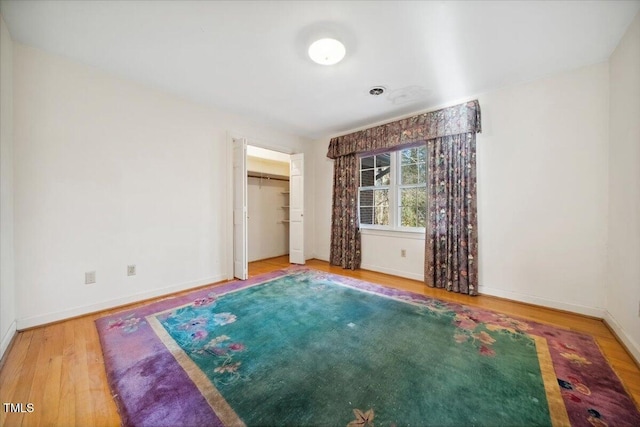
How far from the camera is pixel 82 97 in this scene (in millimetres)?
2447

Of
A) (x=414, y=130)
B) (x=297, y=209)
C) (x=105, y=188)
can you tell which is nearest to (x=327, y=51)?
(x=414, y=130)

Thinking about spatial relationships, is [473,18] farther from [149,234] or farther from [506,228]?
[149,234]

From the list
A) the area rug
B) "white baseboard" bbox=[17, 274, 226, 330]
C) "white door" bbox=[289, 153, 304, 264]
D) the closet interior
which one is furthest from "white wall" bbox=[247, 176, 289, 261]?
the area rug

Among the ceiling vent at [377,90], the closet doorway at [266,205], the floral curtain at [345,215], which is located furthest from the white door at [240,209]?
the ceiling vent at [377,90]

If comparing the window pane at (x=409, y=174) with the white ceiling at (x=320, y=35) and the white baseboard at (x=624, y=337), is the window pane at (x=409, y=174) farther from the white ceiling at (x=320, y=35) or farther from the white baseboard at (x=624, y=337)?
the white baseboard at (x=624, y=337)

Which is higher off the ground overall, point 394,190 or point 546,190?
point 394,190

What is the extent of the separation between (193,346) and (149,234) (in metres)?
1.68

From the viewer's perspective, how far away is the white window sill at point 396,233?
3639 mm

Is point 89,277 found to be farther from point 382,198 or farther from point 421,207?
point 421,207

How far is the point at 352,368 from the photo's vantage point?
1.62m

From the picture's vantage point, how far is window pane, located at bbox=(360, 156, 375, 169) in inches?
169

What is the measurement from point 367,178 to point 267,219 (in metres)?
2.44

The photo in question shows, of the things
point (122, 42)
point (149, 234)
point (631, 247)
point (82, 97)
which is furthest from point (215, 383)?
point (631, 247)

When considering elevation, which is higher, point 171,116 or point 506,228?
point 171,116
